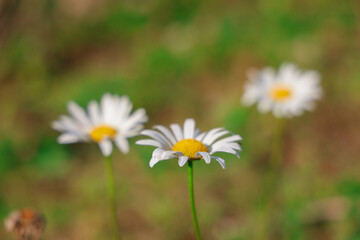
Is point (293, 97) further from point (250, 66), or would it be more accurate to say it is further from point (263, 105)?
point (250, 66)

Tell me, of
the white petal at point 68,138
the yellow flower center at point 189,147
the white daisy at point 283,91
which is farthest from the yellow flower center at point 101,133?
the white daisy at point 283,91

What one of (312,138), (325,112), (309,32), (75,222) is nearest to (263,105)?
(312,138)

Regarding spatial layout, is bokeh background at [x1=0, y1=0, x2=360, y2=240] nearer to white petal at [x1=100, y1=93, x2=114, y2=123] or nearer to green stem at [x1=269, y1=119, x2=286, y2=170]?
green stem at [x1=269, y1=119, x2=286, y2=170]

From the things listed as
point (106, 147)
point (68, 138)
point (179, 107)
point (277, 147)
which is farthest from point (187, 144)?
point (179, 107)

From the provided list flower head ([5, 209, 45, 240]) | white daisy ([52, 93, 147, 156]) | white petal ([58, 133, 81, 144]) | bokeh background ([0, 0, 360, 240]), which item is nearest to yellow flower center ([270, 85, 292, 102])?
bokeh background ([0, 0, 360, 240])

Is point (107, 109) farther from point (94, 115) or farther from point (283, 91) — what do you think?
point (283, 91)
